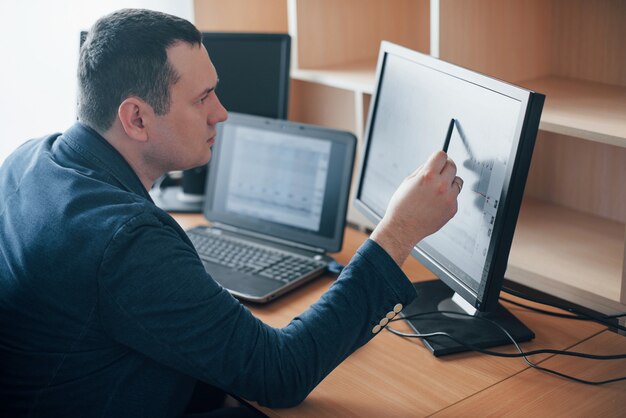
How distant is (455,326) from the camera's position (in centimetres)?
138

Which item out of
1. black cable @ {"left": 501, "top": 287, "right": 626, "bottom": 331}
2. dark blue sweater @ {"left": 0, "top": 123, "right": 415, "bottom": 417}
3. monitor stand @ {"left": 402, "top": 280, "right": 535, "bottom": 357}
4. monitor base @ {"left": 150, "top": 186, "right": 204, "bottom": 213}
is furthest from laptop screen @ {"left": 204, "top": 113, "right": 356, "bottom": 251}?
dark blue sweater @ {"left": 0, "top": 123, "right": 415, "bottom": 417}

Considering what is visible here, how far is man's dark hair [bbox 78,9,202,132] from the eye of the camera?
118 cm

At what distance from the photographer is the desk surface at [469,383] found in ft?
3.83

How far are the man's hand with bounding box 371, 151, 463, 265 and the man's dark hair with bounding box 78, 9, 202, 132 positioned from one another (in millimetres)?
381

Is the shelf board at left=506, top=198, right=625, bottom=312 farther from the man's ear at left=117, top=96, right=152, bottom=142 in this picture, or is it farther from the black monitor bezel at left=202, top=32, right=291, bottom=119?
the man's ear at left=117, top=96, right=152, bottom=142

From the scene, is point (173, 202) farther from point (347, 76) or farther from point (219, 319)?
point (219, 319)

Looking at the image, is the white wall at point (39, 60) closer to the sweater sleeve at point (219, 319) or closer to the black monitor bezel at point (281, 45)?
the black monitor bezel at point (281, 45)

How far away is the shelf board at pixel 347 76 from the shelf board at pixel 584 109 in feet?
1.15

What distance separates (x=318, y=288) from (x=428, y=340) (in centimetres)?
31

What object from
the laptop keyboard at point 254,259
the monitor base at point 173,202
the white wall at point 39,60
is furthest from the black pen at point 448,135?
the white wall at point 39,60

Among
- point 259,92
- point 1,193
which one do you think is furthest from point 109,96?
point 259,92

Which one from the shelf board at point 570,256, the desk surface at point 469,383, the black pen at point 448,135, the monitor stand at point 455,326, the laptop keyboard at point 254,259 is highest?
the black pen at point 448,135

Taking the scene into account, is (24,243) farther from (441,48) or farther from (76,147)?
(441,48)

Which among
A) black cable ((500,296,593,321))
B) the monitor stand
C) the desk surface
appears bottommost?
Answer: the desk surface
